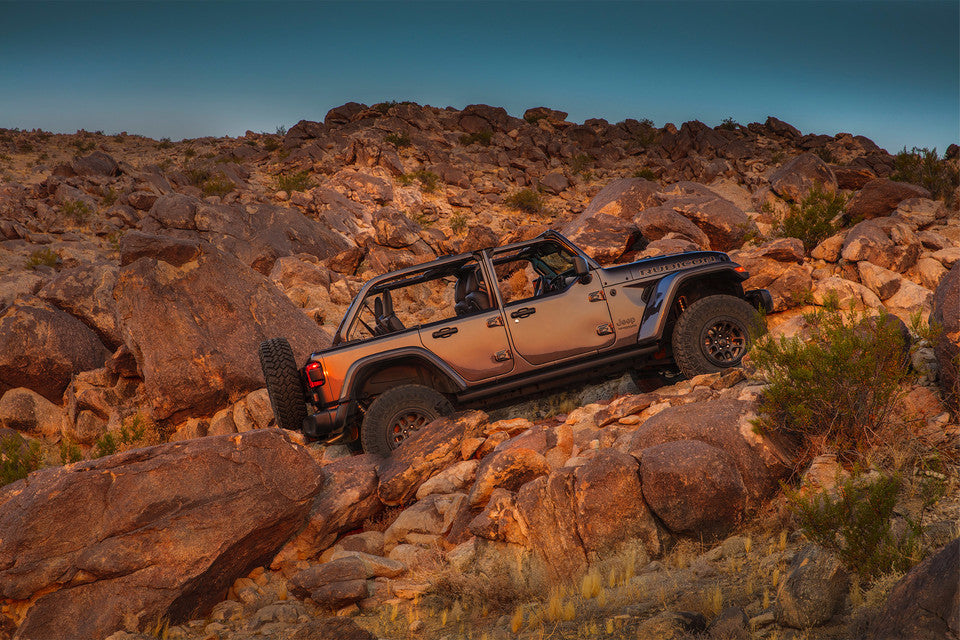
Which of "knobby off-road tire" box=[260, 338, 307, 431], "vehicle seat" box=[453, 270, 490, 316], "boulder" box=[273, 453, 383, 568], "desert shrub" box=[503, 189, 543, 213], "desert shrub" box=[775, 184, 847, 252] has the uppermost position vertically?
"desert shrub" box=[503, 189, 543, 213]

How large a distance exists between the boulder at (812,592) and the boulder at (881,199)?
13623mm

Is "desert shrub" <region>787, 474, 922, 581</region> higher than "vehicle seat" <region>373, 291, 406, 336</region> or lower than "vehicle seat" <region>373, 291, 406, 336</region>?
lower

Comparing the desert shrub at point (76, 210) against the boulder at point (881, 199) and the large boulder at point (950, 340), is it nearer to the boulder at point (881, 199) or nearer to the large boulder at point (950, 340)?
the boulder at point (881, 199)

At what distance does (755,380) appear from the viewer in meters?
7.14

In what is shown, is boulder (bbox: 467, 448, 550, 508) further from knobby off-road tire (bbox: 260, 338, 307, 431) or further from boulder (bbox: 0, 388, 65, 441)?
boulder (bbox: 0, 388, 65, 441)

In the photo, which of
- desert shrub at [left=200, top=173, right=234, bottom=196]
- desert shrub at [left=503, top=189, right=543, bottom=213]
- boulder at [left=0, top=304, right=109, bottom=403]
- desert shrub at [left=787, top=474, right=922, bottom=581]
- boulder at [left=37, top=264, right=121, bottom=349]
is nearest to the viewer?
desert shrub at [left=787, top=474, right=922, bottom=581]

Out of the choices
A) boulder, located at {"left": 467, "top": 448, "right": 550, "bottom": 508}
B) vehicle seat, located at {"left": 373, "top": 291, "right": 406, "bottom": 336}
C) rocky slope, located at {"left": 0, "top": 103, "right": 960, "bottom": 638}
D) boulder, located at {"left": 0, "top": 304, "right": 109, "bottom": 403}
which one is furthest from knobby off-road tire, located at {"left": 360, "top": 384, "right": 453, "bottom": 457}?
boulder, located at {"left": 0, "top": 304, "right": 109, "bottom": 403}

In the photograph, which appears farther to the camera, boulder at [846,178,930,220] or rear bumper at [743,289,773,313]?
boulder at [846,178,930,220]

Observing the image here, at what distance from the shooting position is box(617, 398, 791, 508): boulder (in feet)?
18.3

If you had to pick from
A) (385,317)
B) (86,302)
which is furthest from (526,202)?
(385,317)

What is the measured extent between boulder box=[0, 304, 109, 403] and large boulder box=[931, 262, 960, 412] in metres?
12.7

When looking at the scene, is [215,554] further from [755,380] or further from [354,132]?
[354,132]

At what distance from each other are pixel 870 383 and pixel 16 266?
19783 millimetres

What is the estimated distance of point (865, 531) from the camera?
161 inches
